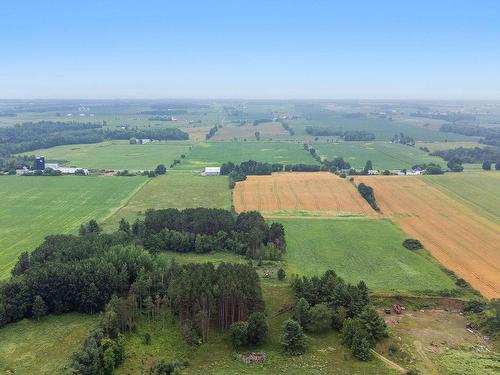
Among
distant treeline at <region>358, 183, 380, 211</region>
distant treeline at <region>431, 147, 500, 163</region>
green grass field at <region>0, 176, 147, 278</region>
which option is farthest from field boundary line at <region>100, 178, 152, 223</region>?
distant treeline at <region>431, 147, 500, 163</region>

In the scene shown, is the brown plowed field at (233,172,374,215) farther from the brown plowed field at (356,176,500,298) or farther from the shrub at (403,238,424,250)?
the shrub at (403,238,424,250)

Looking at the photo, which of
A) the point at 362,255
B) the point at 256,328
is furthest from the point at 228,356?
the point at 362,255

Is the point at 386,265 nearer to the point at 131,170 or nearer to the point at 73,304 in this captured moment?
the point at 73,304

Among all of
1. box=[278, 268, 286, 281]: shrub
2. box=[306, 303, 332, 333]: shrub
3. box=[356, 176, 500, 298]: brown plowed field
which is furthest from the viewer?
box=[356, 176, 500, 298]: brown plowed field

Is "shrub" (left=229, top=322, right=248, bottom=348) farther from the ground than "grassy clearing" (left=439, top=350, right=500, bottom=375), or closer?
farther from the ground

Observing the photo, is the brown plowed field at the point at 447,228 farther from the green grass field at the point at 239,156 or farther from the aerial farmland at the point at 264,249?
the green grass field at the point at 239,156

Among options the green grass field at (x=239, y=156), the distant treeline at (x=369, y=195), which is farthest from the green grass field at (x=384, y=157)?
the distant treeline at (x=369, y=195)
